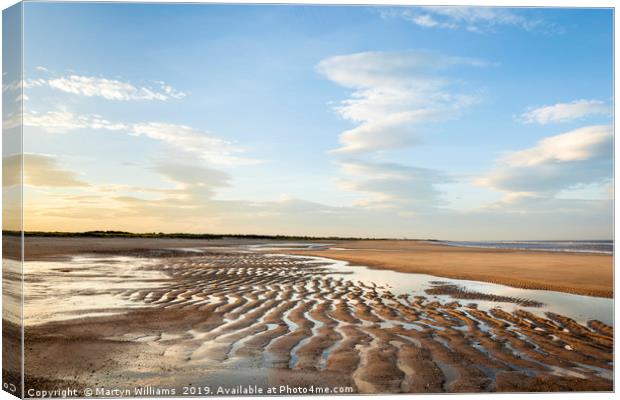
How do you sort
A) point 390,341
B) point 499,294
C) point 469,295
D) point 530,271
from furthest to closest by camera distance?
point 530,271, point 499,294, point 469,295, point 390,341

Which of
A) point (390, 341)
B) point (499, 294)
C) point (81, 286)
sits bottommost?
point (390, 341)

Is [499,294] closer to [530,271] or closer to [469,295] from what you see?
[469,295]

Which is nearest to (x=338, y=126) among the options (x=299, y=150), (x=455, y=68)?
(x=299, y=150)

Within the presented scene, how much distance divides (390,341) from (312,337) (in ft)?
3.37

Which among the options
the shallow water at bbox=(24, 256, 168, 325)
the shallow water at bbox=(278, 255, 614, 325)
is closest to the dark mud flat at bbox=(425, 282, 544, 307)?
the shallow water at bbox=(278, 255, 614, 325)

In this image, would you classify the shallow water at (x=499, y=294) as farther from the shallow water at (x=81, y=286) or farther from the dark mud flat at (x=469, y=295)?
the shallow water at (x=81, y=286)

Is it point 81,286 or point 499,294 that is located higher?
point 81,286

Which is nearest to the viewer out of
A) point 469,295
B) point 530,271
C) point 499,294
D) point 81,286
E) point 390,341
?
point 390,341

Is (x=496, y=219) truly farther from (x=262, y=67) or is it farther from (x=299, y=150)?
(x=262, y=67)

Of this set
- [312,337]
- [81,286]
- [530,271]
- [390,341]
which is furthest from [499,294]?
[81,286]

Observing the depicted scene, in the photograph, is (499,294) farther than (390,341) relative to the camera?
Yes

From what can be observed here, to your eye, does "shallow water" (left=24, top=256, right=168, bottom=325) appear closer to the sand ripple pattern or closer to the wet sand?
the sand ripple pattern

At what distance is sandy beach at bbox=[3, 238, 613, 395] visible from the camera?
528 centimetres

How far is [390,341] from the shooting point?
6102mm
